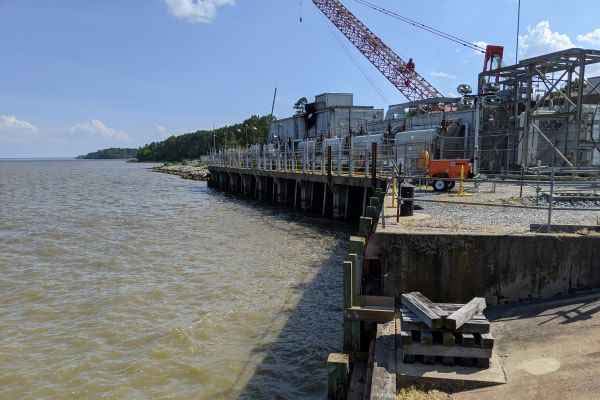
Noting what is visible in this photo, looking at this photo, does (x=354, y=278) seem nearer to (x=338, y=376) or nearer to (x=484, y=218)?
(x=338, y=376)

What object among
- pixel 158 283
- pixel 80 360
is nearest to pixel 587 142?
pixel 158 283

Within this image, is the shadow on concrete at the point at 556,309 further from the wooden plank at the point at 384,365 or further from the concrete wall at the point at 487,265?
the wooden plank at the point at 384,365

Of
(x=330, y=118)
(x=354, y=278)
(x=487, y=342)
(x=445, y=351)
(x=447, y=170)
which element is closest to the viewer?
(x=487, y=342)

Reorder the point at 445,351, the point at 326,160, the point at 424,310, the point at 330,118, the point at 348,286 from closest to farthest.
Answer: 1. the point at 445,351
2. the point at 424,310
3. the point at 348,286
4. the point at 326,160
5. the point at 330,118

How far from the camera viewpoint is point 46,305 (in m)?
10.4

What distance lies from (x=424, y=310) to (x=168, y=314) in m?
6.49

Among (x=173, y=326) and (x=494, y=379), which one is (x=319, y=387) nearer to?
(x=494, y=379)

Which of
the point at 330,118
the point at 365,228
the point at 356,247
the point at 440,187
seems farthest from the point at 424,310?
the point at 330,118

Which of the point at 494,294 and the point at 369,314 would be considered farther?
the point at 494,294

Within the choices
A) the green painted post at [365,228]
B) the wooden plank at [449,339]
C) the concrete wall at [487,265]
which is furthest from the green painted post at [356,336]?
the green painted post at [365,228]

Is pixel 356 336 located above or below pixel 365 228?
below

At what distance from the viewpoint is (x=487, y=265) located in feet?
22.8

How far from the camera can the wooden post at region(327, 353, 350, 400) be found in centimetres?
569

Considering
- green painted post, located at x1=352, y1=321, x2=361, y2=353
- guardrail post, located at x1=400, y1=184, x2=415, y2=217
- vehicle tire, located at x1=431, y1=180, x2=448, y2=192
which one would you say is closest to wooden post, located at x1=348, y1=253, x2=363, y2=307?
green painted post, located at x1=352, y1=321, x2=361, y2=353
